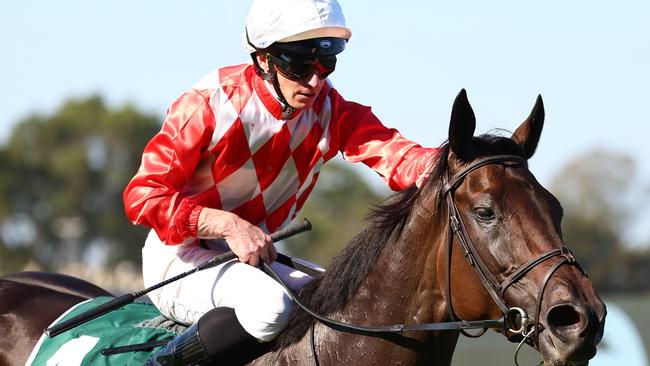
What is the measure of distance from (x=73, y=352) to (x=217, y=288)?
0.98 m

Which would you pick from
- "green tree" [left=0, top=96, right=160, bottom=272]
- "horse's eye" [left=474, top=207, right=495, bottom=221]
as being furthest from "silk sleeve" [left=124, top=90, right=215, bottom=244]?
"green tree" [left=0, top=96, right=160, bottom=272]

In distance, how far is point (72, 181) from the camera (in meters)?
57.2

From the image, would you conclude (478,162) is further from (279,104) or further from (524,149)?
(279,104)

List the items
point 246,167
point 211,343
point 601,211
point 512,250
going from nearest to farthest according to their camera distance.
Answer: point 512,250
point 211,343
point 246,167
point 601,211

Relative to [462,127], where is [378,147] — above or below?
below

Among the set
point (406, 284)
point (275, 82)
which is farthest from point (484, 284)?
point (275, 82)

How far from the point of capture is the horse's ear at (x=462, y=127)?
166 inches

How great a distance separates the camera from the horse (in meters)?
3.91

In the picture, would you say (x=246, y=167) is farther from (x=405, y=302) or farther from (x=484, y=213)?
(x=484, y=213)

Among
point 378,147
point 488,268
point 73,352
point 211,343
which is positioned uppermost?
point 378,147

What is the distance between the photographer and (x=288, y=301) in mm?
4656

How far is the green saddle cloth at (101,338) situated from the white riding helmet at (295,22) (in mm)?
1413

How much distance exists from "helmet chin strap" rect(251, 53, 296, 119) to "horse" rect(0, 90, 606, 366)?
2.21 ft

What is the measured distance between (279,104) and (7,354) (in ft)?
6.55
